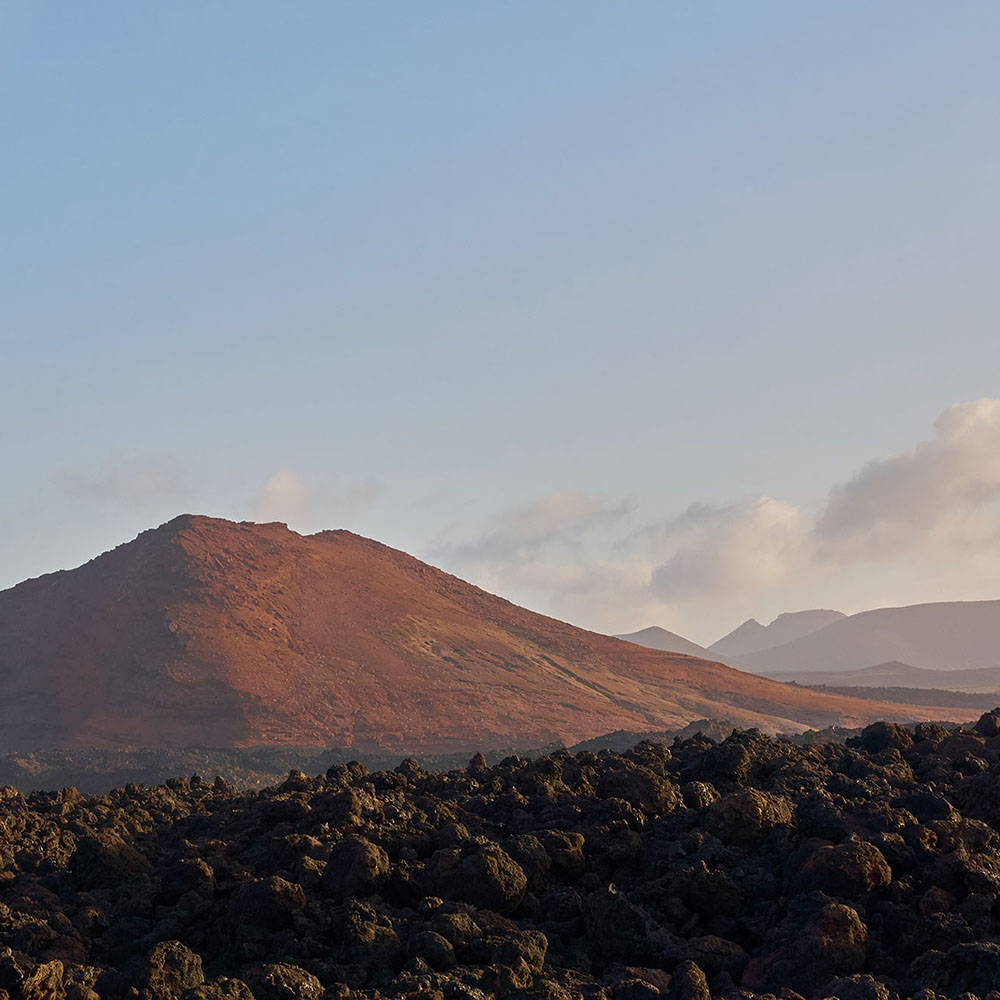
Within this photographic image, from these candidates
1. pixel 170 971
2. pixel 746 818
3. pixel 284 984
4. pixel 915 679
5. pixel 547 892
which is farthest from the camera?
pixel 915 679

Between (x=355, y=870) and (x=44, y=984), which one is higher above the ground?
(x=355, y=870)

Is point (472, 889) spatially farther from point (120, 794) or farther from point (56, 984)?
point (120, 794)

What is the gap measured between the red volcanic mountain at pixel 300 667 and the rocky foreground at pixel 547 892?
4861 centimetres

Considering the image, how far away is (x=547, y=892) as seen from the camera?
335 inches

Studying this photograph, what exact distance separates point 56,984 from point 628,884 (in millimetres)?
4068

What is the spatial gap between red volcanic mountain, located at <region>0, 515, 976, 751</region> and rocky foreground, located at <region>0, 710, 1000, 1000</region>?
159 ft

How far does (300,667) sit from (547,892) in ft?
196

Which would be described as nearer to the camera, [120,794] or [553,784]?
[553,784]

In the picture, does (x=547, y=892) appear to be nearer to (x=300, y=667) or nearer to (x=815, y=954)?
(x=815, y=954)

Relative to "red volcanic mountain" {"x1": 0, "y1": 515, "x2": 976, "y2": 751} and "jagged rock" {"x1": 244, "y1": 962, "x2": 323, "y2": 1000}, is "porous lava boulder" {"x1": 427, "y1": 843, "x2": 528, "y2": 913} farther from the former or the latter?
"red volcanic mountain" {"x1": 0, "y1": 515, "x2": 976, "y2": 751}

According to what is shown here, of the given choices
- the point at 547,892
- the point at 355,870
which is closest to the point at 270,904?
the point at 355,870

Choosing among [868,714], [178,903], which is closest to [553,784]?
[178,903]

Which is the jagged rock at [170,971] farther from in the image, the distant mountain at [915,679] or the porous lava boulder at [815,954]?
the distant mountain at [915,679]

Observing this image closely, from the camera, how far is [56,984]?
6938 mm
